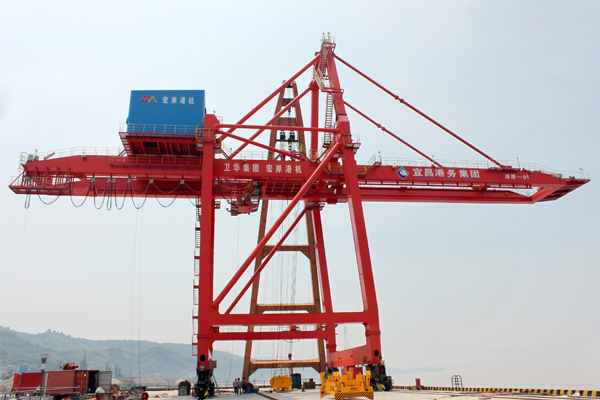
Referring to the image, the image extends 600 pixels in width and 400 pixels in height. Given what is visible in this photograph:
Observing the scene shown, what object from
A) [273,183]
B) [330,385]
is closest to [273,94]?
[273,183]

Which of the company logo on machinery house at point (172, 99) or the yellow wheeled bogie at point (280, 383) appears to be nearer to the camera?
the company logo on machinery house at point (172, 99)

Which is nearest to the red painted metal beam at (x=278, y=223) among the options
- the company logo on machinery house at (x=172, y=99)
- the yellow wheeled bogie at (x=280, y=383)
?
the company logo on machinery house at (x=172, y=99)

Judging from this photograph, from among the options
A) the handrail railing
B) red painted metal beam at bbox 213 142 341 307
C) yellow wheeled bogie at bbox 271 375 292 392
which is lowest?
yellow wheeled bogie at bbox 271 375 292 392

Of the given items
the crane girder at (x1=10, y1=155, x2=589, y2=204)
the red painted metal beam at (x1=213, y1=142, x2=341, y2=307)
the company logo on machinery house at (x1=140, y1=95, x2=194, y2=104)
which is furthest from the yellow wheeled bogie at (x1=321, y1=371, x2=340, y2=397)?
the company logo on machinery house at (x1=140, y1=95, x2=194, y2=104)

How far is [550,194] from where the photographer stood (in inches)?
982

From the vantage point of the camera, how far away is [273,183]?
22.9 m

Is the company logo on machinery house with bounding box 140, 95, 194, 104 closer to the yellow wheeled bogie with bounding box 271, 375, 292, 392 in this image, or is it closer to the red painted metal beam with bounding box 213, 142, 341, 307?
the red painted metal beam with bounding box 213, 142, 341, 307

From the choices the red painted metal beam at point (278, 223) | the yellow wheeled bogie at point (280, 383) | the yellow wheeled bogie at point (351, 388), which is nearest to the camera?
the yellow wheeled bogie at point (351, 388)

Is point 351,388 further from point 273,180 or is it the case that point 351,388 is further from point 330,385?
point 273,180

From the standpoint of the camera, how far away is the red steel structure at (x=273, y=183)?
19.1 m

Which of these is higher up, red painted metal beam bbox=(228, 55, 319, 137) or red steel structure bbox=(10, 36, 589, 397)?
red painted metal beam bbox=(228, 55, 319, 137)

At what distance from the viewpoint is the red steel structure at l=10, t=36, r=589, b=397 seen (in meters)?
19.1

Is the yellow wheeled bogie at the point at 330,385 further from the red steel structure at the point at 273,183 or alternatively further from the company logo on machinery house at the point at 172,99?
the company logo on machinery house at the point at 172,99

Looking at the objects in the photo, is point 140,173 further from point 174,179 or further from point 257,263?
point 257,263
